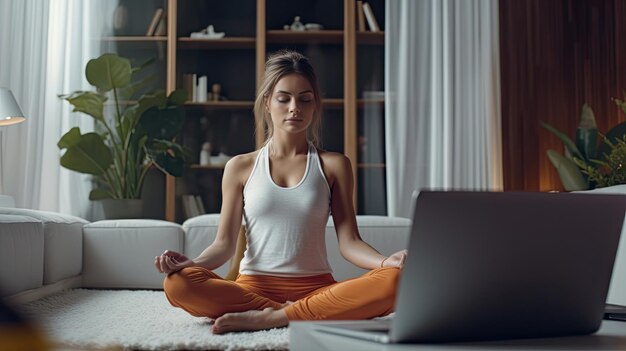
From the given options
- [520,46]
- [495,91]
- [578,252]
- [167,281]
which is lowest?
[167,281]

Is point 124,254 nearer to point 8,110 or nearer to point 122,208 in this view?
point 122,208

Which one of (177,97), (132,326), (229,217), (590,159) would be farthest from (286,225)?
(177,97)

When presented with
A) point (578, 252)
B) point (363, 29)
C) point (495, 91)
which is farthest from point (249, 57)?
point (578, 252)

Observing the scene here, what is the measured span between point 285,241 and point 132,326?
1.51ft

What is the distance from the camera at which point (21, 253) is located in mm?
2340

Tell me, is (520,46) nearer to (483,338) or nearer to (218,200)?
(218,200)

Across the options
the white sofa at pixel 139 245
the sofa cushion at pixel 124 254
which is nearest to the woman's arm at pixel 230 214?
the white sofa at pixel 139 245

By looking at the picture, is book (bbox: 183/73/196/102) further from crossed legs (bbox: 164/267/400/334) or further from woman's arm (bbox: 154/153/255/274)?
crossed legs (bbox: 164/267/400/334)

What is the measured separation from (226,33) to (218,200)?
112 cm

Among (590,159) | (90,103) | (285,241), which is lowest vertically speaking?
(285,241)

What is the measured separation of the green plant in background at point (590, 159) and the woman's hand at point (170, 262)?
1.61 meters

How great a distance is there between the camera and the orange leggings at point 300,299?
180 cm

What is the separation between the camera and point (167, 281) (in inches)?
72.8

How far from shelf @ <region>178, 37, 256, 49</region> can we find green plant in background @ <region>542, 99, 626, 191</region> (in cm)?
225
